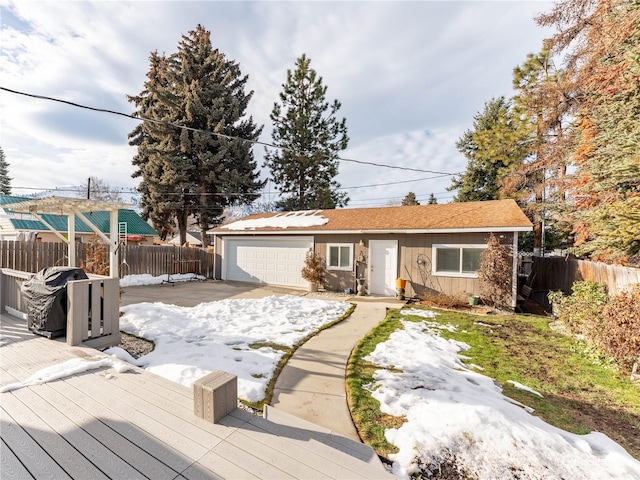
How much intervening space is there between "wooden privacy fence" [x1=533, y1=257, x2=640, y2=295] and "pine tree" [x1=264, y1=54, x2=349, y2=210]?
12.6m

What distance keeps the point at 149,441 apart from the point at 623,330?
6.39 m

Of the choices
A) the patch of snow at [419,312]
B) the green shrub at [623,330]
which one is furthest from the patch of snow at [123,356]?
the green shrub at [623,330]

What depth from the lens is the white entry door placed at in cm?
1002

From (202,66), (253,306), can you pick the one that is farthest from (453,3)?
(202,66)

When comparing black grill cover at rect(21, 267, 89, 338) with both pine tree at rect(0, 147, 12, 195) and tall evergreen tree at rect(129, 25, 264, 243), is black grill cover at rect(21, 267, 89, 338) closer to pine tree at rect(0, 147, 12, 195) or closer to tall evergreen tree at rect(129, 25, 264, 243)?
tall evergreen tree at rect(129, 25, 264, 243)

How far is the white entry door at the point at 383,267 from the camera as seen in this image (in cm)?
1002

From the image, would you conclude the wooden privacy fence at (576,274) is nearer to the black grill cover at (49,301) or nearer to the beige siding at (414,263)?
the beige siding at (414,263)

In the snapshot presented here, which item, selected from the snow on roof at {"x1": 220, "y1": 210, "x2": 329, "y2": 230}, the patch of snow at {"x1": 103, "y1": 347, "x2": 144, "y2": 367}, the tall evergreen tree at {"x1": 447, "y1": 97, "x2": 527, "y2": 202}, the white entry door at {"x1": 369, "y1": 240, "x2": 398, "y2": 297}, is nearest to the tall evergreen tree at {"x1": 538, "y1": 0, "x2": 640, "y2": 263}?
the tall evergreen tree at {"x1": 447, "y1": 97, "x2": 527, "y2": 202}

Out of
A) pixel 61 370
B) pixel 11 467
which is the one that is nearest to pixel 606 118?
pixel 11 467

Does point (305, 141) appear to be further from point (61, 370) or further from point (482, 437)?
point (482, 437)

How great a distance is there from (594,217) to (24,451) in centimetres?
1027

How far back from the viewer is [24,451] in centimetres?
189

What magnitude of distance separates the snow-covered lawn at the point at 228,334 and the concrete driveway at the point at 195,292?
5.72 feet

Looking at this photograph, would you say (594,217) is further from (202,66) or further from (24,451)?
(202,66)
